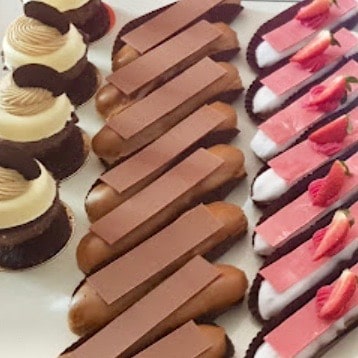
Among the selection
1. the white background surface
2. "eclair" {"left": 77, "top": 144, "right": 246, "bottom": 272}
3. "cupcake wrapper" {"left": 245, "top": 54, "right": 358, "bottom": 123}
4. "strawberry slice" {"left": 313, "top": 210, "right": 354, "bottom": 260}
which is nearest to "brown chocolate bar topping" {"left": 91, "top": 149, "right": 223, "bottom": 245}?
"eclair" {"left": 77, "top": 144, "right": 246, "bottom": 272}

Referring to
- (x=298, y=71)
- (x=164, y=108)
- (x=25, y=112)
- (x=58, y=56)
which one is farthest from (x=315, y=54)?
(x=25, y=112)

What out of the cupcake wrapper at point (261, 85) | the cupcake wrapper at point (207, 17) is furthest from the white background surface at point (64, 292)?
the cupcake wrapper at point (207, 17)

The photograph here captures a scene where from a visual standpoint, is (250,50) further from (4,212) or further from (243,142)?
(4,212)

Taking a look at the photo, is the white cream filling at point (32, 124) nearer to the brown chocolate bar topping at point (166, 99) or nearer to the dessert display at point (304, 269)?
the brown chocolate bar topping at point (166, 99)

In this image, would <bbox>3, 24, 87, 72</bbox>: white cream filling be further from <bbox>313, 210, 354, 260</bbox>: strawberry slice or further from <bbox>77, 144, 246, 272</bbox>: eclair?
<bbox>313, 210, 354, 260</bbox>: strawberry slice

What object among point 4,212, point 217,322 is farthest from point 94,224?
point 217,322

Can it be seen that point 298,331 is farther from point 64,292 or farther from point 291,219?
point 64,292
